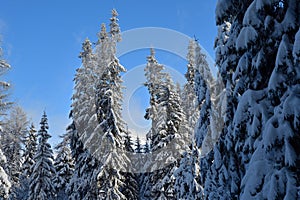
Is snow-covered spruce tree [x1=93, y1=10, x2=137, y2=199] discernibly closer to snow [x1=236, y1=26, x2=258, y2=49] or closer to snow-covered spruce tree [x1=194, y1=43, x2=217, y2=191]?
snow-covered spruce tree [x1=194, y1=43, x2=217, y2=191]

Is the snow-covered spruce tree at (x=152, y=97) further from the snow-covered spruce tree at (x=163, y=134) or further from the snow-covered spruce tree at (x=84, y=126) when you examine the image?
the snow-covered spruce tree at (x=84, y=126)

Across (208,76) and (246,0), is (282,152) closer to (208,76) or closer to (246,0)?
(246,0)

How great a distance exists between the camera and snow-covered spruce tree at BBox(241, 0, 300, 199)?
5.85 m

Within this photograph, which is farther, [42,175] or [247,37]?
[42,175]

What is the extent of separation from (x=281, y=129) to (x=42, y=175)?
31249 millimetres

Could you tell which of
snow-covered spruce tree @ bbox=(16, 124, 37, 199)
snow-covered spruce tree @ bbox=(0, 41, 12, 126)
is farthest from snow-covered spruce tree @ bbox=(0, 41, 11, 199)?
snow-covered spruce tree @ bbox=(16, 124, 37, 199)

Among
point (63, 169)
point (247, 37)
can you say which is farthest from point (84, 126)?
point (247, 37)

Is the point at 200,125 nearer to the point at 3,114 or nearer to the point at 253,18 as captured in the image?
the point at 253,18

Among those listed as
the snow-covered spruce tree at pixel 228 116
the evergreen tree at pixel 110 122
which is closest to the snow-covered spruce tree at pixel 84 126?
the evergreen tree at pixel 110 122

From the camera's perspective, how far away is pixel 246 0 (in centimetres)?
803

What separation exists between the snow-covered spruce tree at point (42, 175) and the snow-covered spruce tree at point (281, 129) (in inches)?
1175

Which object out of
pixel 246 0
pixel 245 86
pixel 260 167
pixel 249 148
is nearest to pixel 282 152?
pixel 260 167

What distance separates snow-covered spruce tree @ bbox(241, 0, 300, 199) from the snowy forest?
0.07ft

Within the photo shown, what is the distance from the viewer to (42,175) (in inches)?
1291
